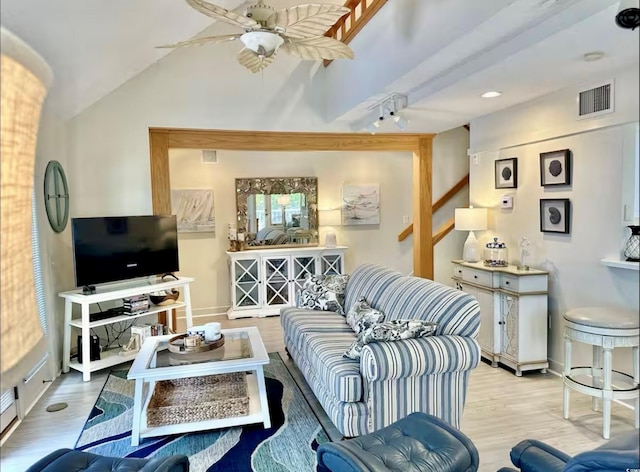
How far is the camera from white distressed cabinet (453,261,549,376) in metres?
3.63

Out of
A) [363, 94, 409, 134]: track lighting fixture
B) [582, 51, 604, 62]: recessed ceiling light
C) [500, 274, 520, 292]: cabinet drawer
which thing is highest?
[363, 94, 409, 134]: track lighting fixture

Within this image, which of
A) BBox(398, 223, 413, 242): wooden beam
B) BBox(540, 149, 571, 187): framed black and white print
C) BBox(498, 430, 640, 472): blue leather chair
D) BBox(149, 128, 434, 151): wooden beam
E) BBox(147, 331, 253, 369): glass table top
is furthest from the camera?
BBox(398, 223, 413, 242): wooden beam

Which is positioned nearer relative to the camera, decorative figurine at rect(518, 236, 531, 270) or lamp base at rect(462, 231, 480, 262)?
decorative figurine at rect(518, 236, 531, 270)

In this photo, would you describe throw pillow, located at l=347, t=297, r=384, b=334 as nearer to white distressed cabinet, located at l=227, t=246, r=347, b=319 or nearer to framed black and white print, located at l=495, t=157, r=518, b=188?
framed black and white print, located at l=495, t=157, r=518, b=188

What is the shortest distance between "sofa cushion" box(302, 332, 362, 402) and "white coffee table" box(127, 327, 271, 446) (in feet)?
1.09

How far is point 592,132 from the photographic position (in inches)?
102

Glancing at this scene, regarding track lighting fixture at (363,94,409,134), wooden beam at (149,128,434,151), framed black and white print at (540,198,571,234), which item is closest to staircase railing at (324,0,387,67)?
track lighting fixture at (363,94,409,134)

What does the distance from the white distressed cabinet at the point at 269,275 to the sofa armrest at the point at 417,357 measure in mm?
3544

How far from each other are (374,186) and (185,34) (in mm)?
3310

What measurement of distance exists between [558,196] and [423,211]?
7.76 feet

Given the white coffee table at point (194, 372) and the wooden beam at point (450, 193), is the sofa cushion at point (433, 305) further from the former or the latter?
the wooden beam at point (450, 193)

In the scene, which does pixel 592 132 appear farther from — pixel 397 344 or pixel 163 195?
pixel 163 195

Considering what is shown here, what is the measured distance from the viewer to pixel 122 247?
4.14 m

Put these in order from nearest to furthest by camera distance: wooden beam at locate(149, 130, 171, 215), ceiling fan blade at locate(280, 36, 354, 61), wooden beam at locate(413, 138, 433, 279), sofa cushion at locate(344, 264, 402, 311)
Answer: ceiling fan blade at locate(280, 36, 354, 61)
sofa cushion at locate(344, 264, 402, 311)
wooden beam at locate(149, 130, 171, 215)
wooden beam at locate(413, 138, 433, 279)
